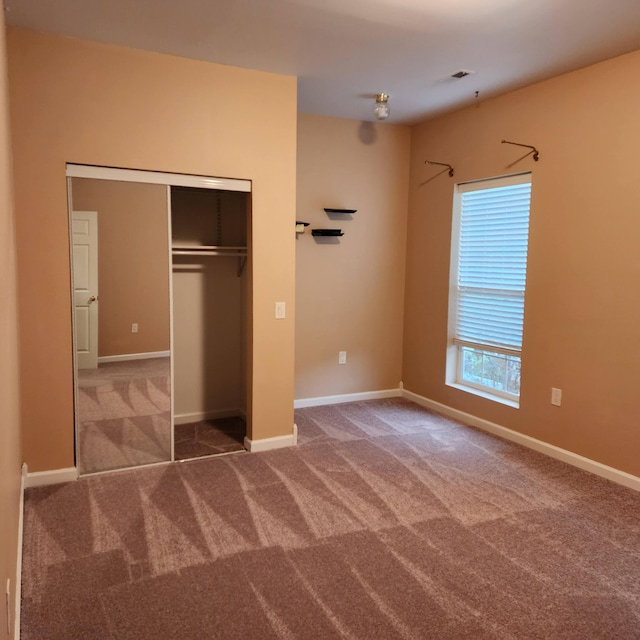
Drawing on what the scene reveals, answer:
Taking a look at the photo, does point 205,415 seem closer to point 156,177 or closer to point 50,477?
point 50,477

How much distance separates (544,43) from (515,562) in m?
2.88

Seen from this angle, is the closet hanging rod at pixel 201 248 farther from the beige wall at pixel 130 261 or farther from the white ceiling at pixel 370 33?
the white ceiling at pixel 370 33

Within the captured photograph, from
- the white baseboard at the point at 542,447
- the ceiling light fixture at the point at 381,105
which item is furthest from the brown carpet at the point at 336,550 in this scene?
the ceiling light fixture at the point at 381,105

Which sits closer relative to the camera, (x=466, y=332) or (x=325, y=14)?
(x=325, y=14)

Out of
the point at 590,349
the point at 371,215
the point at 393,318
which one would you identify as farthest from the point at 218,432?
the point at 590,349

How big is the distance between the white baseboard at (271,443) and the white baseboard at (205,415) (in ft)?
2.30

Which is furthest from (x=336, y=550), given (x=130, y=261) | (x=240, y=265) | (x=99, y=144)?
(x=99, y=144)

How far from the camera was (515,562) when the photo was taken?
94.9 inches

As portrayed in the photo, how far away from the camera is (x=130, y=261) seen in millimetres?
3305

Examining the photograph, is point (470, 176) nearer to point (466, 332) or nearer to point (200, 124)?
point (466, 332)

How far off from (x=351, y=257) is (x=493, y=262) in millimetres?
1345

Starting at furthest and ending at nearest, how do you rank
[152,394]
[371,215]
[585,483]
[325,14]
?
[371,215], [152,394], [585,483], [325,14]

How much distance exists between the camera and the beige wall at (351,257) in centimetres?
469

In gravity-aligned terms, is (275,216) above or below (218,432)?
above
